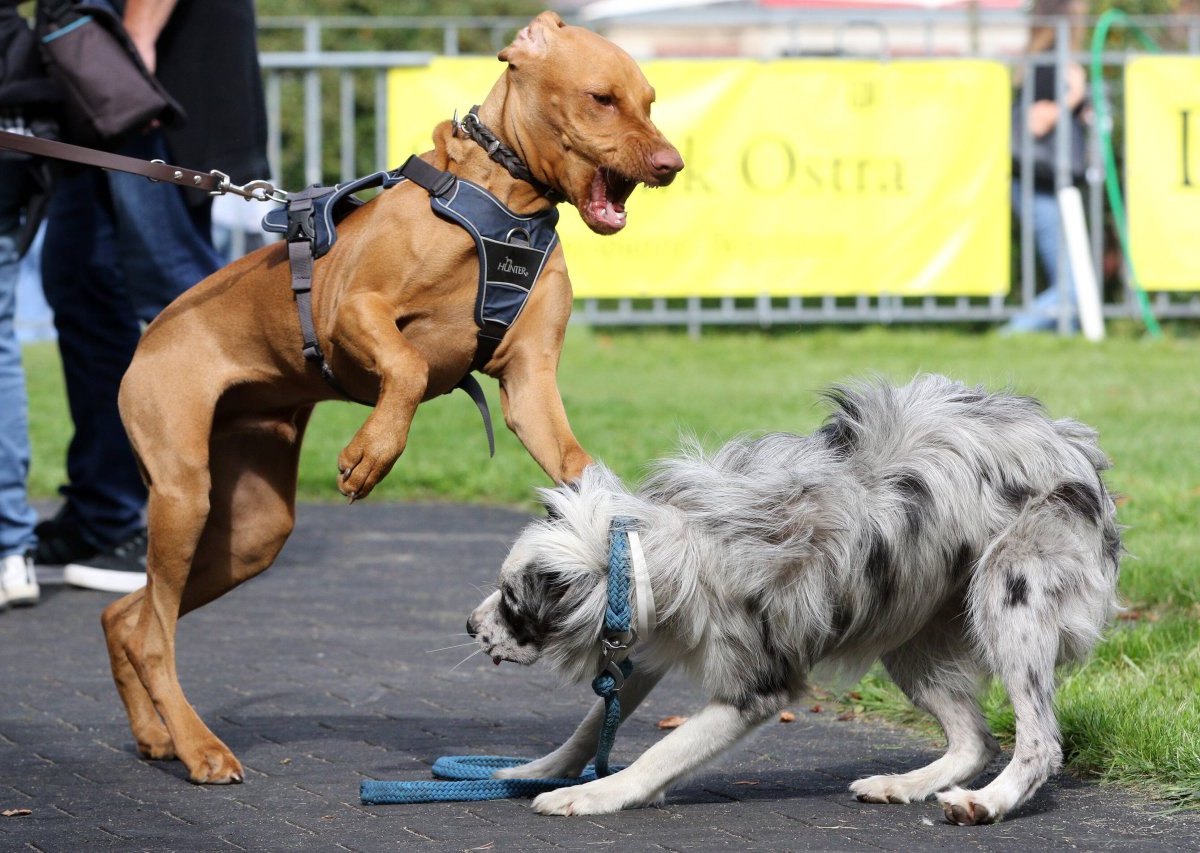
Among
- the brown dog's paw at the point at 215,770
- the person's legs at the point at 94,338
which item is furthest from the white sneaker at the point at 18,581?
the brown dog's paw at the point at 215,770

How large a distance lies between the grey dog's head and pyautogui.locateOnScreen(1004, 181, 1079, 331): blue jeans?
34.1 feet

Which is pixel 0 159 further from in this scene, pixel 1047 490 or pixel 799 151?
pixel 799 151

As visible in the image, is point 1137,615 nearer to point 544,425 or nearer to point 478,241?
point 544,425

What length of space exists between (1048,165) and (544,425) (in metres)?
10.5

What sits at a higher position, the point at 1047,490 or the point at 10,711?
the point at 1047,490

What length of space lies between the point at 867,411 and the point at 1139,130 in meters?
9.90

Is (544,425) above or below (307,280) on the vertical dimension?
below

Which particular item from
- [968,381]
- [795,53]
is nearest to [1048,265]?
[795,53]

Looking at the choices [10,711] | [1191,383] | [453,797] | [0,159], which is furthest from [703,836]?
[1191,383]

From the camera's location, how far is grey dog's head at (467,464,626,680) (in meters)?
3.81

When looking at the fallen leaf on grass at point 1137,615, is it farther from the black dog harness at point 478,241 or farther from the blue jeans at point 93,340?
the blue jeans at point 93,340

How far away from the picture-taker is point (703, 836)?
3.68 meters

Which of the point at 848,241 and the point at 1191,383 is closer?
the point at 1191,383

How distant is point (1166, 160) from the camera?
42.7 ft
